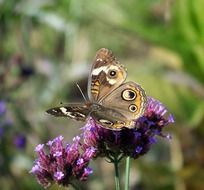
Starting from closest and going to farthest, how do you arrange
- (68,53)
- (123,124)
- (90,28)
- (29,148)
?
(123,124)
(68,53)
(29,148)
(90,28)

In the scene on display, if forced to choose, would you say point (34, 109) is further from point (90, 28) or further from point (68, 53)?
point (90, 28)

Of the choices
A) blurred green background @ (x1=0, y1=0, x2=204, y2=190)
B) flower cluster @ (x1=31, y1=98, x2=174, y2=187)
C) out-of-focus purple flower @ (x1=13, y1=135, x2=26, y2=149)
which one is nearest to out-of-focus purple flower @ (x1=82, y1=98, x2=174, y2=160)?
flower cluster @ (x1=31, y1=98, x2=174, y2=187)

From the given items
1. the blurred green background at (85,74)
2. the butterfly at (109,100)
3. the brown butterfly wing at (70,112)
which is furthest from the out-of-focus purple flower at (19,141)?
the brown butterfly wing at (70,112)

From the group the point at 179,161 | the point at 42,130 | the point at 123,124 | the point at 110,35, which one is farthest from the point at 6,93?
the point at 110,35

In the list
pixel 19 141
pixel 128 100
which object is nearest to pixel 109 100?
pixel 128 100

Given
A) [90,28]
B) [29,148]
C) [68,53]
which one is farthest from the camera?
[90,28]

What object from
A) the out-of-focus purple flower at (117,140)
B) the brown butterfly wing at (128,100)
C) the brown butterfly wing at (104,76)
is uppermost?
the brown butterfly wing at (104,76)

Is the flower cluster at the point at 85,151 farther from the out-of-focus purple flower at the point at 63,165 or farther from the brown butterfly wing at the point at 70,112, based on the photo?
the brown butterfly wing at the point at 70,112

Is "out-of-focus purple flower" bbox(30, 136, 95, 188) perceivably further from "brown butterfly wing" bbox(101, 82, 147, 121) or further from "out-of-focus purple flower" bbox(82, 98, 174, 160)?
"brown butterfly wing" bbox(101, 82, 147, 121)
